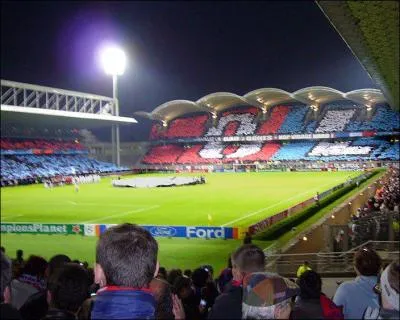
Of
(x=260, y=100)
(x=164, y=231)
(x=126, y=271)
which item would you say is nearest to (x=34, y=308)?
(x=126, y=271)

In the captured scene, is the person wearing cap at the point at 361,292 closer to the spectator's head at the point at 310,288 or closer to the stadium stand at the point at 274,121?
the spectator's head at the point at 310,288

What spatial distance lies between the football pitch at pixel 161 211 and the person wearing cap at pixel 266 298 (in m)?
13.5

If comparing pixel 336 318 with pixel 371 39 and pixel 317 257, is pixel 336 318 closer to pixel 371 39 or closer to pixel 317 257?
pixel 371 39

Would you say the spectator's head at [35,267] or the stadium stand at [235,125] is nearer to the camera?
the spectator's head at [35,267]

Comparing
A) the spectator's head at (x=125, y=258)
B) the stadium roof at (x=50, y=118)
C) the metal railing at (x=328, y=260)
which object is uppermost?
the stadium roof at (x=50, y=118)

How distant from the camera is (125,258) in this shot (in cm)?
276

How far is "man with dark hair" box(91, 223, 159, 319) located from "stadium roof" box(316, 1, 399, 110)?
8.55 ft

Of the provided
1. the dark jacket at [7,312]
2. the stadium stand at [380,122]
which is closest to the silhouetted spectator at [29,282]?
the dark jacket at [7,312]

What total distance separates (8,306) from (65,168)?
6697 cm

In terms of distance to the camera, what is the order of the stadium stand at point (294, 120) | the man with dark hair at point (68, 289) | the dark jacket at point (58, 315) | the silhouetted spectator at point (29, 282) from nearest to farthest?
the dark jacket at point (58, 315), the man with dark hair at point (68, 289), the silhouetted spectator at point (29, 282), the stadium stand at point (294, 120)

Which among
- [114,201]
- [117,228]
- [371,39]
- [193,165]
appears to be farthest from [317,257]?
[193,165]

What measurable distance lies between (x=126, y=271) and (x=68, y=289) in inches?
43.3

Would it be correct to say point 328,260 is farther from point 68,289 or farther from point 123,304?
point 123,304

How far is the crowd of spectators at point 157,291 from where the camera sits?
2713 millimetres
